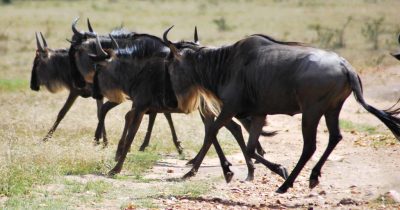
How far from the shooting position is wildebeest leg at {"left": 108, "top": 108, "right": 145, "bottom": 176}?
9.28 meters

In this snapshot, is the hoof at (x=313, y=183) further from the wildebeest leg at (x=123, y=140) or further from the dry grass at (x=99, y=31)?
the wildebeest leg at (x=123, y=140)

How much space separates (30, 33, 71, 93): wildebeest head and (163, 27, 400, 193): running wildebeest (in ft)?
13.4

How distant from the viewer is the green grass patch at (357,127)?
1301cm

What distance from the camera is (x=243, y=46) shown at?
27.6ft

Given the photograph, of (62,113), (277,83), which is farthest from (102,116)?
(277,83)

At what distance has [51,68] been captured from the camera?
13133 millimetres

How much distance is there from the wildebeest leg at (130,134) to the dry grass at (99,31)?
0.62 ft

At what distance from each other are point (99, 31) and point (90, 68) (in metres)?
15.9

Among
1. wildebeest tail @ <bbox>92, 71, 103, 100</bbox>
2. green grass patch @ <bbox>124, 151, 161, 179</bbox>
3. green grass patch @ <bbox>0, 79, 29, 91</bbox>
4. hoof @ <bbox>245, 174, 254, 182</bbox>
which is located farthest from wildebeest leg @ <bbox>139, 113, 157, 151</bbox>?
green grass patch @ <bbox>0, 79, 29, 91</bbox>

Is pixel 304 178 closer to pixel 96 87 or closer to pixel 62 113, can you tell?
pixel 96 87

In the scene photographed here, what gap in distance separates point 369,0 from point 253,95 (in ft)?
102

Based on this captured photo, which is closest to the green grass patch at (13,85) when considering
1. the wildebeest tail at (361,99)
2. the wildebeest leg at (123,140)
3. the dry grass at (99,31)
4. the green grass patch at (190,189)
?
the dry grass at (99,31)

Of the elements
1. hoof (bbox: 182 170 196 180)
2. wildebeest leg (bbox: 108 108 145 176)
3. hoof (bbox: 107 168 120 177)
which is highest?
wildebeest leg (bbox: 108 108 145 176)

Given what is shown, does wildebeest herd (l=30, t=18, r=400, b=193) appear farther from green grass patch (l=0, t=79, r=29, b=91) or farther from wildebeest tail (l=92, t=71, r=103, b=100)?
green grass patch (l=0, t=79, r=29, b=91)
